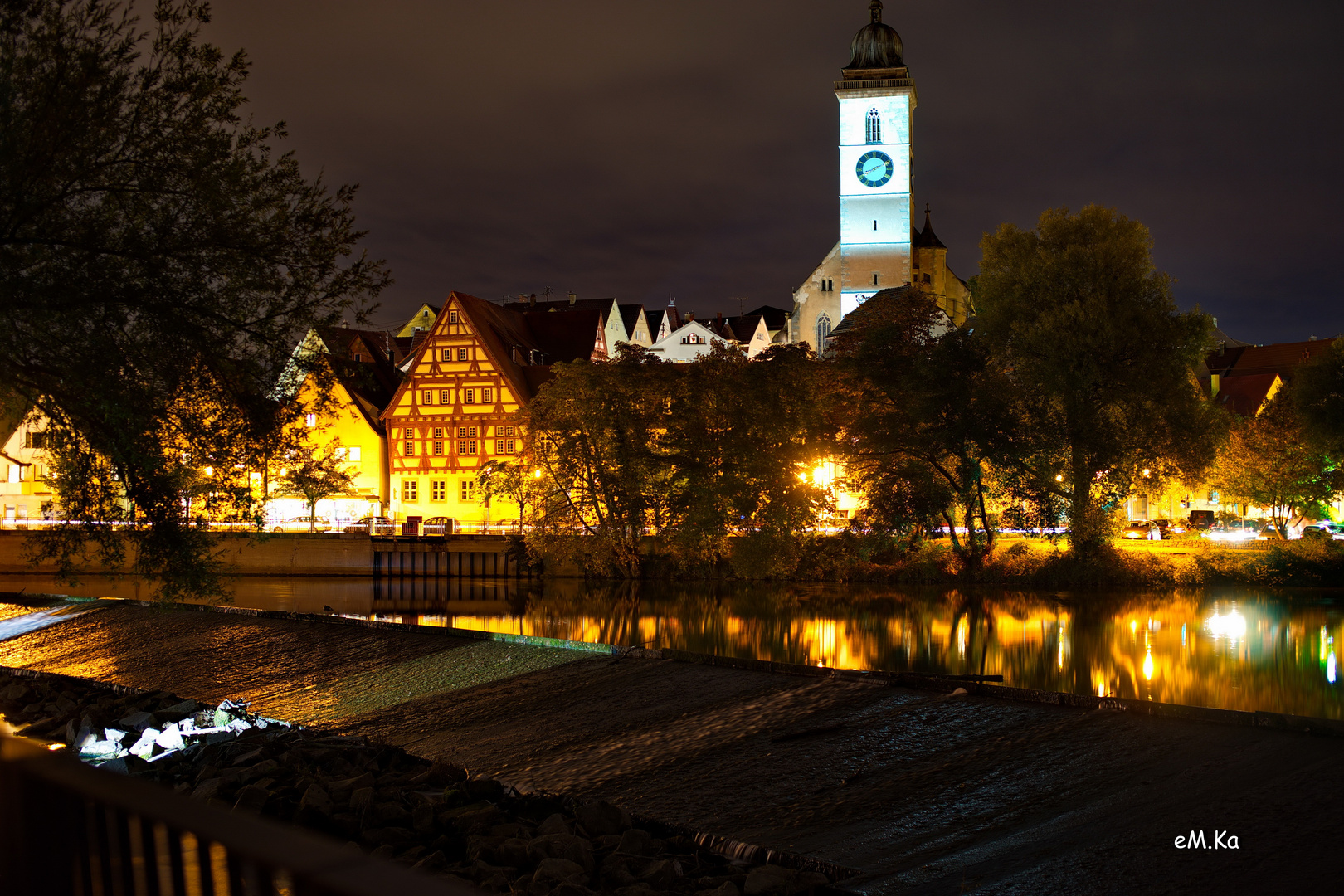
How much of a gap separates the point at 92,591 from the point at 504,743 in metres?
35.1

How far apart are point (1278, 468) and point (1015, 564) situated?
2160 centimetres

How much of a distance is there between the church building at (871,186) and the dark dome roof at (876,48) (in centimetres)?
6

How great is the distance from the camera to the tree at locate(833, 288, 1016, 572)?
40375 mm

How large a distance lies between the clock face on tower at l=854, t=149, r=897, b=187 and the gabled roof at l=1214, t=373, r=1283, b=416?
93.3 ft

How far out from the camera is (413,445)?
62.5m

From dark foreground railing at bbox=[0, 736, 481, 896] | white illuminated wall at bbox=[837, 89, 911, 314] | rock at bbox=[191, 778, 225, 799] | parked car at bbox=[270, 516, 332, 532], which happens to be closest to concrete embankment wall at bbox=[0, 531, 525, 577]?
parked car at bbox=[270, 516, 332, 532]

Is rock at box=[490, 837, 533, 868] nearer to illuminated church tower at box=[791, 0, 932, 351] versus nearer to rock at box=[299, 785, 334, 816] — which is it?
rock at box=[299, 785, 334, 816]

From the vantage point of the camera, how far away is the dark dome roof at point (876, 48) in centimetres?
8181

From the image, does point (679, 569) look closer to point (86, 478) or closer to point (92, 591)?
point (92, 591)

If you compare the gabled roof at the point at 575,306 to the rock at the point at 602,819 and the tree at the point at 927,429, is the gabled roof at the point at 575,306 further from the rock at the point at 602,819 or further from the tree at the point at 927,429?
the rock at the point at 602,819

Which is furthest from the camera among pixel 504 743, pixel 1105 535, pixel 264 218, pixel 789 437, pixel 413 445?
pixel 413 445

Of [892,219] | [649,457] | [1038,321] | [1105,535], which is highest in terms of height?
[892,219]

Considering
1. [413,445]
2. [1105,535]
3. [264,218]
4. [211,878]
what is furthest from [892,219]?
[211,878]

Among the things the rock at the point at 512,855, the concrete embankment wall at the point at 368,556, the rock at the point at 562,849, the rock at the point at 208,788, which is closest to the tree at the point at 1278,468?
the concrete embankment wall at the point at 368,556
